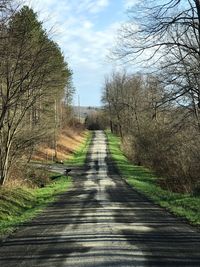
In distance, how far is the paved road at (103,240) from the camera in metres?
8.98

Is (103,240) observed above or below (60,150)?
above

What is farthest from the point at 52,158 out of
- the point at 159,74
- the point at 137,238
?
the point at 137,238

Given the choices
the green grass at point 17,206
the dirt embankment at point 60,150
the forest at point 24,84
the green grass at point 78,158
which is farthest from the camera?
the green grass at point 78,158

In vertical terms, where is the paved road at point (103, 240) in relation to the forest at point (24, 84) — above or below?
below

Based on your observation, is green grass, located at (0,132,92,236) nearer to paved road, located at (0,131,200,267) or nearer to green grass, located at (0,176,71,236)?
green grass, located at (0,176,71,236)

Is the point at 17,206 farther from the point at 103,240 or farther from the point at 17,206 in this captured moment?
the point at 103,240

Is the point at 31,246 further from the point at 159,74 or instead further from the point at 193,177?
the point at 193,177

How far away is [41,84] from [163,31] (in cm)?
937

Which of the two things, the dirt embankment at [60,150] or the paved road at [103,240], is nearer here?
the paved road at [103,240]

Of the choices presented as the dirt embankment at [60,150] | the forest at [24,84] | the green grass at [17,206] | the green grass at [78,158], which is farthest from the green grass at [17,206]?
the green grass at [78,158]

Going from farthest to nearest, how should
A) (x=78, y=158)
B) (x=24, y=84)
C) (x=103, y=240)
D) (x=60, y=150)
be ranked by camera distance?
(x=60, y=150)
(x=78, y=158)
(x=24, y=84)
(x=103, y=240)

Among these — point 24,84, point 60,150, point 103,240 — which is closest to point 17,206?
point 24,84

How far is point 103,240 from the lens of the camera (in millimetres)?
11109

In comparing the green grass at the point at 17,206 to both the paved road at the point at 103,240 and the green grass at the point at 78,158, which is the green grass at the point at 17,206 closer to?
the paved road at the point at 103,240
